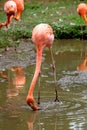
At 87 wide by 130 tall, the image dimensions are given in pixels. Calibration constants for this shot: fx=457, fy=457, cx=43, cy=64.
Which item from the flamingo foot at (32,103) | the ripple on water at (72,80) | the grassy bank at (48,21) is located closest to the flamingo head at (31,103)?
the flamingo foot at (32,103)

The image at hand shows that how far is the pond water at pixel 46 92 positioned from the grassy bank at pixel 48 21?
4.36ft

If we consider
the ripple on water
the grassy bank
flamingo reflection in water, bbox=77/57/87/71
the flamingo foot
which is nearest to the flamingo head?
the flamingo foot

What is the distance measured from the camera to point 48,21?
1521 cm

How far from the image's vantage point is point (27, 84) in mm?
8414

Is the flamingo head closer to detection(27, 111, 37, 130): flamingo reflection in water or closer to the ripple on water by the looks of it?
detection(27, 111, 37, 130): flamingo reflection in water

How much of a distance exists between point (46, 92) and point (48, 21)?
25.3 ft

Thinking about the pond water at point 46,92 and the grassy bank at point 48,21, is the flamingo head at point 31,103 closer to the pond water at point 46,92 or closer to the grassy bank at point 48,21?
the pond water at point 46,92

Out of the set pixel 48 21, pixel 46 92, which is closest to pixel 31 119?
pixel 46 92

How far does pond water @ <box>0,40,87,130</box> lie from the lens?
6238 millimetres

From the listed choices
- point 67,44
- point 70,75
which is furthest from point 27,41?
point 70,75

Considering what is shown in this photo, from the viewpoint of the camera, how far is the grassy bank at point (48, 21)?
43.4 ft

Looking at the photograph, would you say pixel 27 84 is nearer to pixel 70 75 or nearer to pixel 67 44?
pixel 70 75

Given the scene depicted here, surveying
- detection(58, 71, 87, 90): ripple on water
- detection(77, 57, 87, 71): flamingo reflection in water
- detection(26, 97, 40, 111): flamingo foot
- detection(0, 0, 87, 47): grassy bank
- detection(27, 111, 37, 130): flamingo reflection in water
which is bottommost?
detection(0, 0, 87, 47): grassy bank

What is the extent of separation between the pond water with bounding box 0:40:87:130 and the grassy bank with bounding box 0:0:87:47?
1329 millimetres
